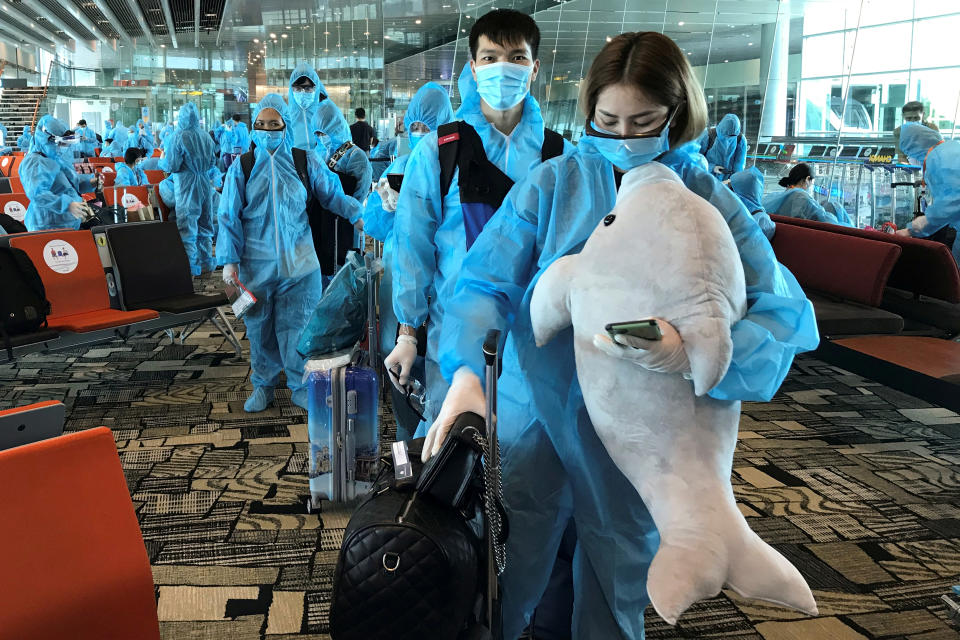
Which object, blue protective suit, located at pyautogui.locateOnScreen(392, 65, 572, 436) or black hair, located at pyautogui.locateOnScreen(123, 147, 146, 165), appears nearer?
blue protective suit, located at pyautogui.locateOnScreen(392, 65, 572, 436)

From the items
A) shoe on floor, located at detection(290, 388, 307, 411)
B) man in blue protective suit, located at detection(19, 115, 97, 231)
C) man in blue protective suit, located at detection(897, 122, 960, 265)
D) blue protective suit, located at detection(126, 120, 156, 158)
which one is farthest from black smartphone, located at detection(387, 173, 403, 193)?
blue protective suit, located at detection(126, 120, 156, 158)

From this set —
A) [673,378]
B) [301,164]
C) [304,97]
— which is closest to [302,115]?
[304,97]

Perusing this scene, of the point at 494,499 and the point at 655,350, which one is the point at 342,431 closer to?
the point at 494,499

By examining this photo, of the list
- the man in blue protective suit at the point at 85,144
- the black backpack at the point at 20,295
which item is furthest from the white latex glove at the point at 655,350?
the man in blue protective suit at the point at 85,144

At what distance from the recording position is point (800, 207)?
628 cm

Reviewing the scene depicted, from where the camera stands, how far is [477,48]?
2299 mm

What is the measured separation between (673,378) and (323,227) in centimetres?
349

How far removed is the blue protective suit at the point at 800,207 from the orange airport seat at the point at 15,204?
22.4 feet

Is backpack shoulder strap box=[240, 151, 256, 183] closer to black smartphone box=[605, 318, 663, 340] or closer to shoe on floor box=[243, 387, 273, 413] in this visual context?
shoe on floor box=[243, 387, 273, 413]

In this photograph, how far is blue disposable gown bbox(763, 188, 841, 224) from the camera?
6.21 meters

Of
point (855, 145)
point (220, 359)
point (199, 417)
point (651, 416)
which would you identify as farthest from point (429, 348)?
point (855, 145)

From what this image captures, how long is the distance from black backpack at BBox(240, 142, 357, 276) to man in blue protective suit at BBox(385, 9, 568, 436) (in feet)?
6.29

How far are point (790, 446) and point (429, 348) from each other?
2.32 m

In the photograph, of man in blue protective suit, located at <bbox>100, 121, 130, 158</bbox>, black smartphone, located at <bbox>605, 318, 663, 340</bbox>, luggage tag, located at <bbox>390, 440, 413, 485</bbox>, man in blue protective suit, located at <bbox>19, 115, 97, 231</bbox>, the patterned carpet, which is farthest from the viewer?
man in blue protective suit, located at <bbox>100, 121, 130, 158</bbox>
